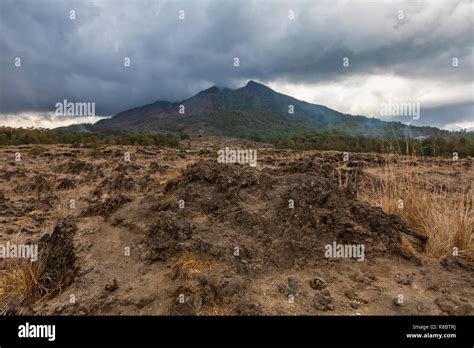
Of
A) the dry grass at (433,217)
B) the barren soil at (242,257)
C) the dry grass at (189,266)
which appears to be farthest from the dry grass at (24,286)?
the dry grass at (433,217)

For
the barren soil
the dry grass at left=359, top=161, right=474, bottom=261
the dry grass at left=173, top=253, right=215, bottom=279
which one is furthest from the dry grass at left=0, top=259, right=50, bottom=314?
the dry grass at left=359, top=161, right=474, bottom=261

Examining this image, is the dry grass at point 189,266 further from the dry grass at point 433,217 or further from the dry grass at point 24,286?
the dry grass at point 433,217

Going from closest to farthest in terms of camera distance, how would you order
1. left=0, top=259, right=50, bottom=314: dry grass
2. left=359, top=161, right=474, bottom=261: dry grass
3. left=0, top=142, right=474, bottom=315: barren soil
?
1. left=0, top=142, right=474, bottom=315: barren soil
2. left=0, top=259, right=50, bottom=314: dry grass
3. left=359, top=161, right=474, bottom=261: dry grass

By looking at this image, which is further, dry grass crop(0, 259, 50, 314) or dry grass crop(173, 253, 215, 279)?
dry grass crop(0, 259, 50, 314)

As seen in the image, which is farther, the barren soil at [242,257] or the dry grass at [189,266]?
the dry grass at [189,266]

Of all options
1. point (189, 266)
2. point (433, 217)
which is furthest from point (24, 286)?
point (433, 217)

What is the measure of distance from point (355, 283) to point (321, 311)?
0.61 m

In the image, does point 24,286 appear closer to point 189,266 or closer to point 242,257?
point 189,266

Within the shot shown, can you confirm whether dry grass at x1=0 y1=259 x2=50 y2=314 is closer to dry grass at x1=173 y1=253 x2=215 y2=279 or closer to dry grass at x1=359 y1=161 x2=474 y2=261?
dry grass at x1=173 y1=253 x2=215 y2=279

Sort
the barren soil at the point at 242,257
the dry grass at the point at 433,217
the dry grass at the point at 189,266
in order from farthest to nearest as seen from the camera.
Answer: the dry grass at the point at 433,217 < the dry grass at the point at 189,266 < the barren soil at the point at 242,257

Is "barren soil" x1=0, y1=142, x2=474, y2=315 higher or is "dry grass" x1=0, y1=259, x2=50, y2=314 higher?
"barren soil" x1=0, y1=142, x2=474, y2=315

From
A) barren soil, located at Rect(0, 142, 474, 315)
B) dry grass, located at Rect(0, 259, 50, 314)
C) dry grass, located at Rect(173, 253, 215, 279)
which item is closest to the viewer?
barren soil, located at Rect(0, 142, 474, 315)

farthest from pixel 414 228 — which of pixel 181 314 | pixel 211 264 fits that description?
pixel 181 314
